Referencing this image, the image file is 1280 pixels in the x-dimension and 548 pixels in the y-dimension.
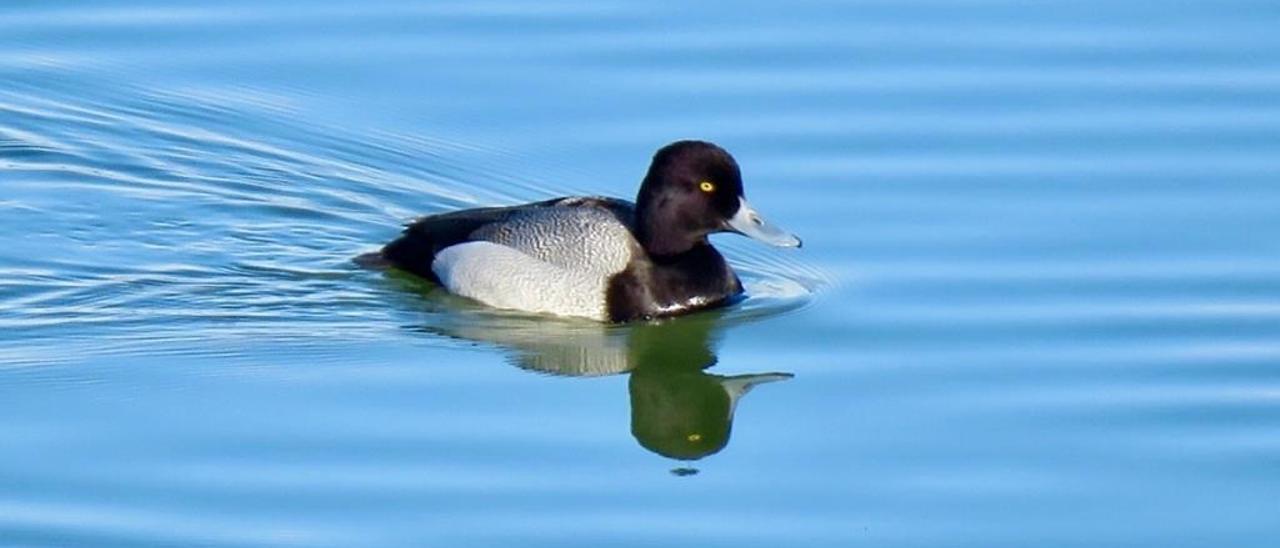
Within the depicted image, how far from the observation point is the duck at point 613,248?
42.2ft

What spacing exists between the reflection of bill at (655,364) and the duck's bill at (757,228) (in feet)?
1.48

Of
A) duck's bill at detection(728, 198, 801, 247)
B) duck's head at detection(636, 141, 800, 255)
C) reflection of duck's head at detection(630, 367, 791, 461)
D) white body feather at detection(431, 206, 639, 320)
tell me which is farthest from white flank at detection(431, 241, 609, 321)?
reflection of duck's head at detection(630, 367, 791, 461)

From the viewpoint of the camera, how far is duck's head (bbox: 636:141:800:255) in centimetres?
1281

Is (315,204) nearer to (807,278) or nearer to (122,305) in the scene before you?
(122,305)

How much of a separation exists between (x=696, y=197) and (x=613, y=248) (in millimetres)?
530

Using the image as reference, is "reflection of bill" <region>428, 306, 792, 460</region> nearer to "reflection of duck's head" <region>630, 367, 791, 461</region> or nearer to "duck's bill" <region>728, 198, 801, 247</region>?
"reflection of duck's head" <region>630, 367, 791, 461</region>

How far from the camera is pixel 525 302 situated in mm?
13031

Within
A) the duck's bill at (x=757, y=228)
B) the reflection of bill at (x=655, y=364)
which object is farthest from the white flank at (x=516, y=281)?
the duck's bill at (x=757, y=228)

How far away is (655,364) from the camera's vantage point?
12211 mm

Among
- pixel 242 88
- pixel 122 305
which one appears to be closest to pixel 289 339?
pixel 122 305

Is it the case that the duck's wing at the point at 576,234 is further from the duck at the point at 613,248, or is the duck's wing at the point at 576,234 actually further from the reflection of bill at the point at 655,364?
the reflection of bill at the point at 655,364

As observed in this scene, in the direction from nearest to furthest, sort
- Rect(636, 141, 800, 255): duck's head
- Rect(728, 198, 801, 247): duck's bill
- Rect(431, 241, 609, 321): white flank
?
Rect(728, 198, 801, 247): duck's bill
Rect(636, 141, 800, 255): duck's head
Rect(431, 241, 609, 321): white flank

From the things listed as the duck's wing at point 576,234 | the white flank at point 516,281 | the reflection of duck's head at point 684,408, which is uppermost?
the duck's wing at point 576,234

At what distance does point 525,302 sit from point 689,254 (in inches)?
34.9
